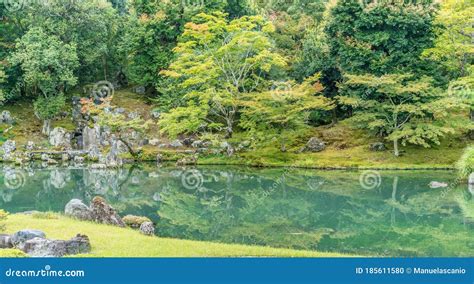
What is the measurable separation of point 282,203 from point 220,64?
14767mm

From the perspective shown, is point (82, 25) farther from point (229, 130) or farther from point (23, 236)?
point (23, 236)

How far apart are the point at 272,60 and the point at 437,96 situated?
9624mm

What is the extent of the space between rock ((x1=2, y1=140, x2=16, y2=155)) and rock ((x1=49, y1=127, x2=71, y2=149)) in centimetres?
248

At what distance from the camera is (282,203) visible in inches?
763

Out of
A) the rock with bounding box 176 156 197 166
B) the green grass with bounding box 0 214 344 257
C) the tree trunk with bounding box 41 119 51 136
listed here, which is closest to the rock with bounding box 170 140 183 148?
the rock with bounding box 176 156 197 166

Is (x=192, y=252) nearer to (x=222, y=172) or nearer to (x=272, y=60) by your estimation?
(x=222, y=172)

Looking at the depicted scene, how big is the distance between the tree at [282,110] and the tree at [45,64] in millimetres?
13953

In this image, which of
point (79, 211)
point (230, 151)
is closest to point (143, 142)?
point (230, 151)

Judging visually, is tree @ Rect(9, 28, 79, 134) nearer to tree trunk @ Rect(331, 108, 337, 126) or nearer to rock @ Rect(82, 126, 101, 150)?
rock @ Rect(82, 126, 101, 150)

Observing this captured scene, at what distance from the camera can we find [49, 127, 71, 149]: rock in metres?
34.6

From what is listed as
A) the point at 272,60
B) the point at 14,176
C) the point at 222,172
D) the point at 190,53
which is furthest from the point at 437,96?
the point at 14,176

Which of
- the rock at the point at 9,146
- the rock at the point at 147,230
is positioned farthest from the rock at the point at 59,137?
the rock at the point at 147,230

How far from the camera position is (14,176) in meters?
26.5
